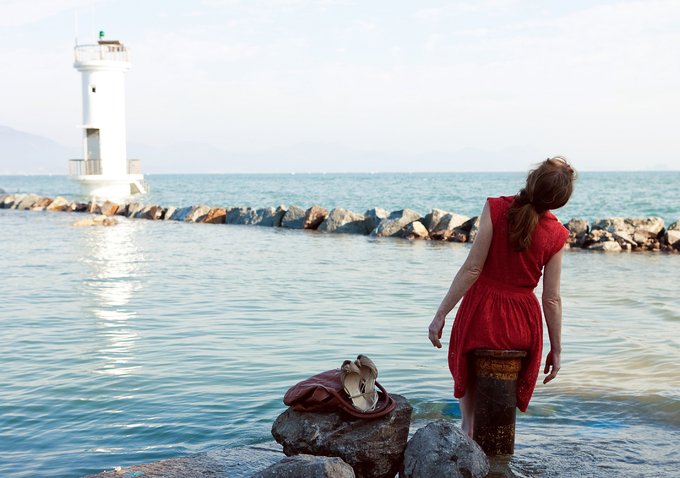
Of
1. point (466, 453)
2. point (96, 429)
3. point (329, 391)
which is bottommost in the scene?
point (96, 429)

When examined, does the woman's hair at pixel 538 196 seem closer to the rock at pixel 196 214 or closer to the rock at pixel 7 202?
the rock at pixel 196 214

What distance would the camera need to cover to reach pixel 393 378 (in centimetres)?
551

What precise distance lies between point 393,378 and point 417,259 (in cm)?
781

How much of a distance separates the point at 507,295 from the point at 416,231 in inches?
Answer: 561

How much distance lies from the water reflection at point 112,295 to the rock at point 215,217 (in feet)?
20.8

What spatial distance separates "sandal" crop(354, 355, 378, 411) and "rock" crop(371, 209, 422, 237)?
14775 millimetres

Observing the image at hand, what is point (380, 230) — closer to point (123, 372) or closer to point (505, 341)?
point (123, 372)

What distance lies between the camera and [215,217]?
24.0 metres

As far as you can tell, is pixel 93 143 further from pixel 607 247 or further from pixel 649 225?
pixel 649 225

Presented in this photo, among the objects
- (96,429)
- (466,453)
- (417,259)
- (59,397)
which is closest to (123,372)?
(59,397)

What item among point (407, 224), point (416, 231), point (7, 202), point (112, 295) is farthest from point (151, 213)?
point (112, 295)

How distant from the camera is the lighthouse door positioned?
30.6 meters

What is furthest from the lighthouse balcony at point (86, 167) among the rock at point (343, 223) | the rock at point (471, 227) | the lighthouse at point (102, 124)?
the rock at point (471, 227)

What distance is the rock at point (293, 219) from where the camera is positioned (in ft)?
69.3
